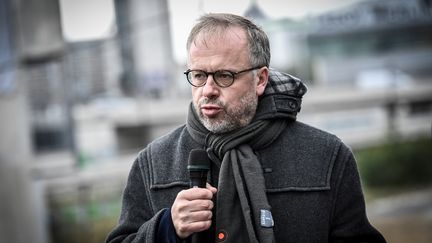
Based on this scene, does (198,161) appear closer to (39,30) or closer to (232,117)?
(232,117)

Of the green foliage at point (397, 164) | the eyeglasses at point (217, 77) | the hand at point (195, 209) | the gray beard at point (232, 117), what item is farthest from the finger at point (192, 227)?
the green foliage at point (397, 164)

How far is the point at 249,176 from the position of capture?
2125mm

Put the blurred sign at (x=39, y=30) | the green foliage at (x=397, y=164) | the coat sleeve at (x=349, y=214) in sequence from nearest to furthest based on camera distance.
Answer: the coat sleeve at (x=349, y=214) < the blurred sign at (x=39, y=30) < the green foliage at (x=397, y=164)

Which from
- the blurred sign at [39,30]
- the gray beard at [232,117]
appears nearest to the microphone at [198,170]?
the gray beard at [232,117]

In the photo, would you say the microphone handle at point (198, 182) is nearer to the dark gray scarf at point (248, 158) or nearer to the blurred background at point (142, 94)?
the dark gray scarf at point (248, 158)

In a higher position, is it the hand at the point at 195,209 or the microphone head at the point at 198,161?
the microphone head at the point at 198,161

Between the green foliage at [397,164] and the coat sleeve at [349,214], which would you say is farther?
the green foliage at [397,164]

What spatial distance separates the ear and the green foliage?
9.91m

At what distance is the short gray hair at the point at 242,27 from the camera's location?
211 centimetres

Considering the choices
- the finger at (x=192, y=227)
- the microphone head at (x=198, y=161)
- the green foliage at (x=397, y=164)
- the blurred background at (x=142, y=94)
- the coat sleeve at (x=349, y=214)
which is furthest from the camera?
the green foliage at (x=397, y=164)

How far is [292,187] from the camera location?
2.19 metres

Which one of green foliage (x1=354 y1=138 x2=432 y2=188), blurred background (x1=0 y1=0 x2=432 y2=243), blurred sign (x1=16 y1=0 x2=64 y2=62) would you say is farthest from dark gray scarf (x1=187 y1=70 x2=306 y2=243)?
green foliage (x1=354 y1=138 x2=432 y2=188)

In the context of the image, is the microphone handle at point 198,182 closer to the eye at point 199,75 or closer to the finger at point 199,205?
the finger at point 199,205

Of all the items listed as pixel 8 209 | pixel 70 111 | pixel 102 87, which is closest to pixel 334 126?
pixel 102 87
